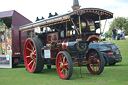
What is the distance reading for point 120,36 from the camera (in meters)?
25.6

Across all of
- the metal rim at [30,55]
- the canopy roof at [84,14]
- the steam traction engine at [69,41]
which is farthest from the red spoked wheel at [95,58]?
the metal rim at [30,55]

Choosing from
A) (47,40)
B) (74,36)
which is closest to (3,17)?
(47,40)

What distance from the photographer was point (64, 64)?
696cm

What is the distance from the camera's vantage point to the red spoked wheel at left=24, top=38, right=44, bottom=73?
332 inches

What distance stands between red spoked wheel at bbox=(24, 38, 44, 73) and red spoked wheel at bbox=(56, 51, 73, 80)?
123 centimetres

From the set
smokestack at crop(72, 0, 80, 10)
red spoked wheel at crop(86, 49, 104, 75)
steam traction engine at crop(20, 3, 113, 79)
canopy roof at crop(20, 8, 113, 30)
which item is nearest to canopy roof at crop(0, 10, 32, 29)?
steam traction engine at crop(20, 3, 113, 79)

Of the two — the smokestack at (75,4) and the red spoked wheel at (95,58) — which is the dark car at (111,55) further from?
the red spoked wheel at (95,58)

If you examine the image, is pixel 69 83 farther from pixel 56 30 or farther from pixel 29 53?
pixel 29 53

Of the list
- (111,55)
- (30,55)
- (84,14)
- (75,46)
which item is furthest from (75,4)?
(75,46)

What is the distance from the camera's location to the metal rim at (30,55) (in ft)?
29.4

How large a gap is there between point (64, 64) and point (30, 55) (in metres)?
2.59

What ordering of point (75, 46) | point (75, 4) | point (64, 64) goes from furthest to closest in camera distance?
point (75, 4) < point (75, 46) < point (64, 64)

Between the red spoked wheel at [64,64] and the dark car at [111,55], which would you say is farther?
the dark car at [111,55]

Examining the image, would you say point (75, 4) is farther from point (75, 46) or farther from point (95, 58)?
point (75, 46)
